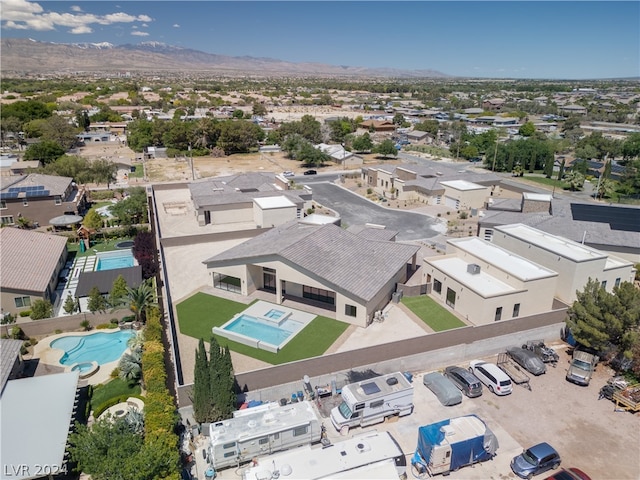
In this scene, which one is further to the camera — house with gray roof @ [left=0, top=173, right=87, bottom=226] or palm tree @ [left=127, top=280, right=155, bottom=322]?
house with gray roof @ [left=0, top=173, right=87, bottom=226]

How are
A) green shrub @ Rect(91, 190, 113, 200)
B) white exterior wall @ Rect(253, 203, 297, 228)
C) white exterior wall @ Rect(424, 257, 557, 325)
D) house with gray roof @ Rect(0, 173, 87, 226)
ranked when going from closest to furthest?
white exterior wall @ Rect(424, 257, 557, 325), white exterior wall @ Rect(253, 203, 297, 228), house with gray roof @ Rect(0, 173, 87, 226), green shrub @ Rect(91, 190, 113, 200)

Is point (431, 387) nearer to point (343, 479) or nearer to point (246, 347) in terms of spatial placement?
point (343, 479)

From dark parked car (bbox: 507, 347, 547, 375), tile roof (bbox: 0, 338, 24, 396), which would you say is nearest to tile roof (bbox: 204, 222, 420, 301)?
dark parked car (bbox: 507, 347, 547, 375)

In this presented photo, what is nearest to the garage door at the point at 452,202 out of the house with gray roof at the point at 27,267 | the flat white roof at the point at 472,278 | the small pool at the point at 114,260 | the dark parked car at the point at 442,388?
the flat white roof at the point at 472,278

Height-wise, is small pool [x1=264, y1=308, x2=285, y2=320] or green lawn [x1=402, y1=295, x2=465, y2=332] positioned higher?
small pool [x1=264, y1=308, x2=285, y2=320]

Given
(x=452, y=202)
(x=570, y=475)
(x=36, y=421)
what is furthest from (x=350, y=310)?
(x=452, y=202)

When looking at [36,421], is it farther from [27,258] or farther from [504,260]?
[504,260]

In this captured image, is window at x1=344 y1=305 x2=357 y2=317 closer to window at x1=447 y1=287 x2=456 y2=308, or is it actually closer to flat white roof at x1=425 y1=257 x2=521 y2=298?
window at x1=447 y1=287 x2=456 y2=308
